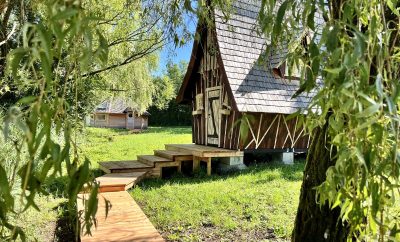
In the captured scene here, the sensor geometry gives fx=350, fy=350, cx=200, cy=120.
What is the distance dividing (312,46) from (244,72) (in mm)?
7970

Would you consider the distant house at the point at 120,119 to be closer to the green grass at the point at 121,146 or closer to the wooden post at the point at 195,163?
the green grass at the point at 121,146

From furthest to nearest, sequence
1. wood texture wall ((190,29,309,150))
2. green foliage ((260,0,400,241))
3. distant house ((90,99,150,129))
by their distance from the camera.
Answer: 1. distant house ((90,99,150,129))
2. wood texture wall ((190,29,309,150))
3. green foliage ((260,0,400,241))

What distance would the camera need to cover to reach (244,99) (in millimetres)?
8219

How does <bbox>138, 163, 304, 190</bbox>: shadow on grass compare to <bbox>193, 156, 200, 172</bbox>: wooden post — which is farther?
<bbox>193, 156, 200, 172</bbox>: wooden post

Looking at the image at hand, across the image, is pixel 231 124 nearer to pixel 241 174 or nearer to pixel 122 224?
pixel 241 174

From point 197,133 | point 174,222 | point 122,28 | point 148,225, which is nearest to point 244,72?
point 197,133

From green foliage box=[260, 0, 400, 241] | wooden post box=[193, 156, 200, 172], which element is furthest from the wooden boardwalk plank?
wooden post box=[193, 156, 200, 172]

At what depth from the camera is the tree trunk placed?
8.32ft

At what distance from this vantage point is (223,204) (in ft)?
17.9

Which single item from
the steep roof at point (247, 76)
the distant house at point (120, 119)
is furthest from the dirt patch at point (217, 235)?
the distant house at point (120, 119)

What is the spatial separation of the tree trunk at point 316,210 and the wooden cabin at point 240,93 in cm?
541

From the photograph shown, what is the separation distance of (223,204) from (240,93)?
11.7 ft

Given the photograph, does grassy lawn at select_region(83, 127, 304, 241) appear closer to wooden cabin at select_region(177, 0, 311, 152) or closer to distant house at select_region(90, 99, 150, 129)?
wooden cabin at select_region(177, 0, 311, 152)

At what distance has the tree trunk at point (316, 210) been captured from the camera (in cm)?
254
